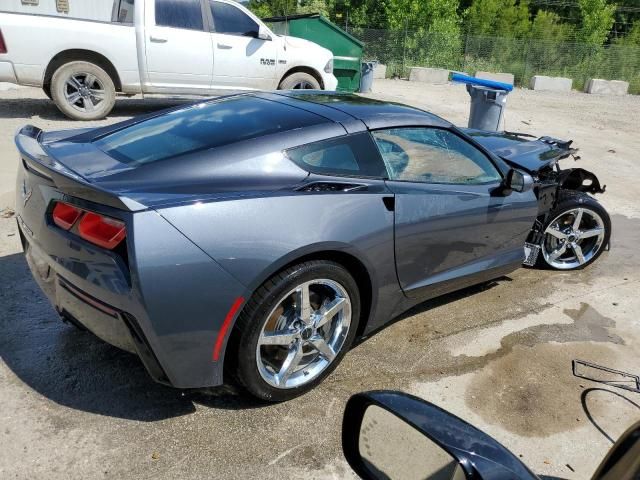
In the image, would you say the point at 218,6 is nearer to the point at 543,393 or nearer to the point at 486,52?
the point at 543,393

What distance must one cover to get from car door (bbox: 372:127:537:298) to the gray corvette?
11mm

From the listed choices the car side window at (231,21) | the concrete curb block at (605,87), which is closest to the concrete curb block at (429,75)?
the concrete curb block at (605,87)

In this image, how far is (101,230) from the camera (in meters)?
2.33

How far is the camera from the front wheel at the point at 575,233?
4.72m

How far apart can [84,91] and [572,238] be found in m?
7.34

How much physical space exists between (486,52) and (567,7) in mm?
20164

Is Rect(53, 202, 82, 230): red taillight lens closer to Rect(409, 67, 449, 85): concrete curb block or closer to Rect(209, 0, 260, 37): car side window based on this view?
Rect(209, 0, 260, 37): car side window

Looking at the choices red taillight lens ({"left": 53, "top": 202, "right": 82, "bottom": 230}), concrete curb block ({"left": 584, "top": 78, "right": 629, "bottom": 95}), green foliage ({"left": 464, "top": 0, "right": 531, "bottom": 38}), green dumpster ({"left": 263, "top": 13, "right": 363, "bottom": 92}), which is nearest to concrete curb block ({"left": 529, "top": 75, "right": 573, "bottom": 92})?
concrete curb block ({"left": 584, "top": 78, "right": 629, "bottom": 95})

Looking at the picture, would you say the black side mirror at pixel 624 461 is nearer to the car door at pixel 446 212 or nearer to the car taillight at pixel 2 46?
the car door at pixel 446 212

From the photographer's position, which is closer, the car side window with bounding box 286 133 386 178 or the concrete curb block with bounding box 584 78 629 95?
Answer: the car side window with bounding box 286 133 386 178

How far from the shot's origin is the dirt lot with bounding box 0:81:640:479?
2.51 meters

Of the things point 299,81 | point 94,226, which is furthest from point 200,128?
point 299,81

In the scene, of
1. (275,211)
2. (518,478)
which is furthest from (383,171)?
(518,478)

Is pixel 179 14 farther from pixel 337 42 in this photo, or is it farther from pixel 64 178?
pixel 64 178
